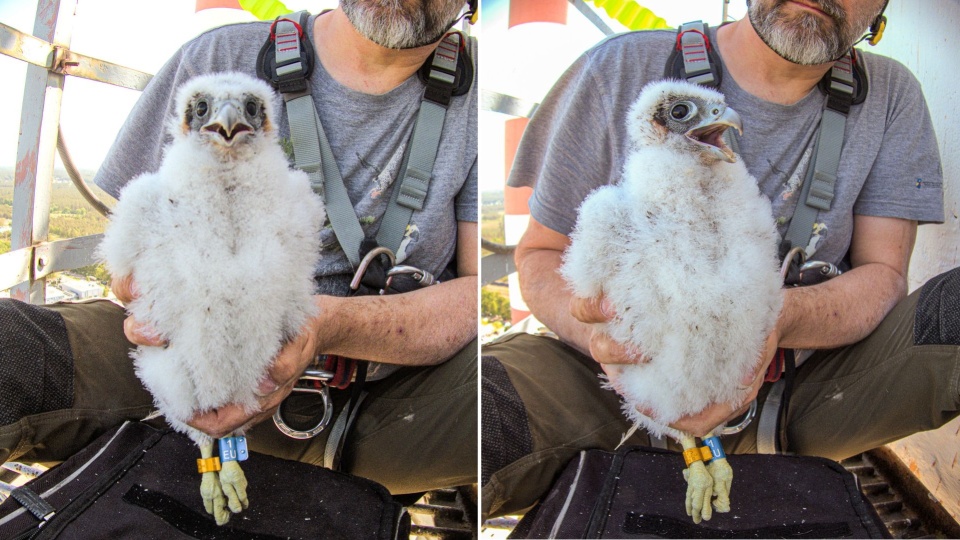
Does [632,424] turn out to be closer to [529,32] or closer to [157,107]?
[529,32]

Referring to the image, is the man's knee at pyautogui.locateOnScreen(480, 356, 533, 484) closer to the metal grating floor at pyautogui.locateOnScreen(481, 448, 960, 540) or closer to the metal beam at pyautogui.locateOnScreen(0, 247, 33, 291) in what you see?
the metal grating floor at pyautogui.locateOnScreen(481, 448, 960, 540)

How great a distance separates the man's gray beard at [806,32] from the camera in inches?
42.6

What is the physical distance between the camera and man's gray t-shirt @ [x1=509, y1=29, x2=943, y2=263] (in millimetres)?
1106

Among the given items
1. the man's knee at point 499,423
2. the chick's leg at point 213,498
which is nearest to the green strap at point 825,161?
the man's knee at point 499,423

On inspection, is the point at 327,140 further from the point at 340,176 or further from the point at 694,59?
the point at 694,59

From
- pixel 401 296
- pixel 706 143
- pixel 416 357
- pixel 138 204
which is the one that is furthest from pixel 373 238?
pixel 706 143

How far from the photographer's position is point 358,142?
116cm

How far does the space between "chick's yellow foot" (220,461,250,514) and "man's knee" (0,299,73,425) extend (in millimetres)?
328

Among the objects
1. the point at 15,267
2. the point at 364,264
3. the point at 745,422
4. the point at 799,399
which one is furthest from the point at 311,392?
the point at 799,399

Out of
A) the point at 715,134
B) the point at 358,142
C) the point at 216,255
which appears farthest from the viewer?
the point at 358,142

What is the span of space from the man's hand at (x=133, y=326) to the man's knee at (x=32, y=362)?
0.55ft

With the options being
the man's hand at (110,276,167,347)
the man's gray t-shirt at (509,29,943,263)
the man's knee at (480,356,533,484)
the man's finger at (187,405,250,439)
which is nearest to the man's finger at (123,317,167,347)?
the man's hand at (110,276,167,347)

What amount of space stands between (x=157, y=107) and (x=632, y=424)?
104 cm

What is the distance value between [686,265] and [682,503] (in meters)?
0.43
